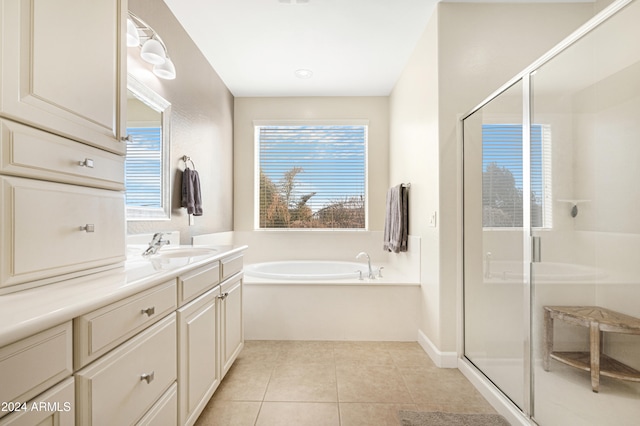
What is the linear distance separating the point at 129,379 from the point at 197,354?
0.55m

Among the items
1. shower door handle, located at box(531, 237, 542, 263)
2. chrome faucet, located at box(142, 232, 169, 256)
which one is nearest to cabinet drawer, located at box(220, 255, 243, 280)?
chrome faucet, located at box(142, 232, 169, 256)

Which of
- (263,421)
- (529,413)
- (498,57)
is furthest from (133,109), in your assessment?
(529,413)

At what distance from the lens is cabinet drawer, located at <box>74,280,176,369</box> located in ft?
2.50

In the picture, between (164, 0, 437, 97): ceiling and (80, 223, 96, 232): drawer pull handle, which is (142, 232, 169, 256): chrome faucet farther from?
(164, 0, 437, 97): ceiling

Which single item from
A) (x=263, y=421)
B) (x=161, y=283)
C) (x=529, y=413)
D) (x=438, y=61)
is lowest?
(x=263, y=421)

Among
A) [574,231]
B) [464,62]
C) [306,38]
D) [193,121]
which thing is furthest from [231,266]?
[464,62]

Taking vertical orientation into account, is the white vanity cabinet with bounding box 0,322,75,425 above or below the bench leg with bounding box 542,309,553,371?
above

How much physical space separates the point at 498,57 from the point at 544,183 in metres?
1.23

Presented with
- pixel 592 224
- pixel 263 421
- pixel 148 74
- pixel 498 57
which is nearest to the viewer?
pixel 592 224

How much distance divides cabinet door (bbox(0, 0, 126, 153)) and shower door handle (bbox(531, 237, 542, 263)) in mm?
1950

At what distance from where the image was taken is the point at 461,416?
1.68 m

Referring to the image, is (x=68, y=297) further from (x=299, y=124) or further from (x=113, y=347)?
(x=299, y=124)

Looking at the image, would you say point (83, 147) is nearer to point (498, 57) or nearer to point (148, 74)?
point (148, 74)

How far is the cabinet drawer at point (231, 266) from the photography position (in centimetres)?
188
